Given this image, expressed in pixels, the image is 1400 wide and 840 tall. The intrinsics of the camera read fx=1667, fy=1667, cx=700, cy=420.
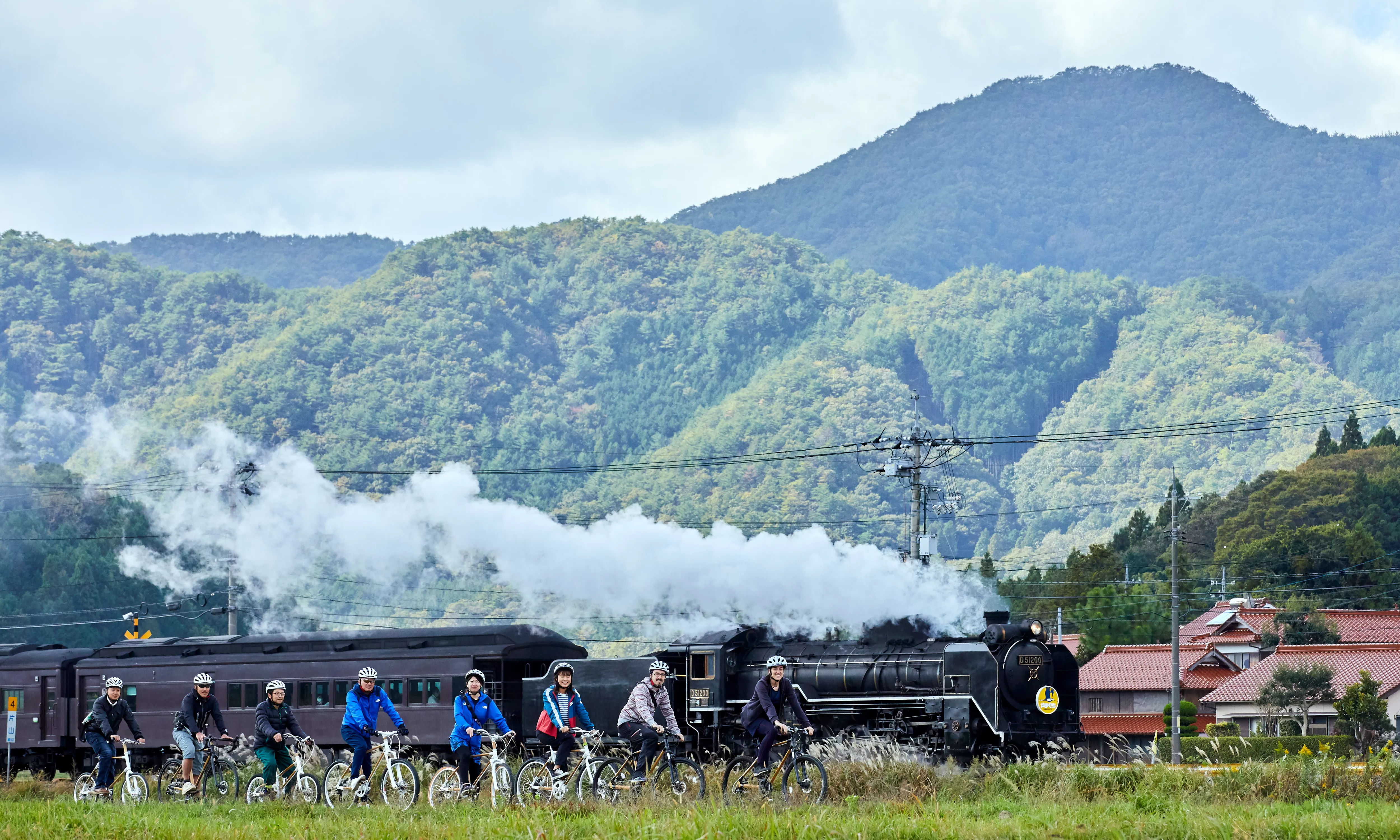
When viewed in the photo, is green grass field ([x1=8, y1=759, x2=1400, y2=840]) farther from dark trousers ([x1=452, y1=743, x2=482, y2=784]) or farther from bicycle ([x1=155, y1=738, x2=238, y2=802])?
dark trousers ([x1=452, y1=743, x2=482, y2=784])

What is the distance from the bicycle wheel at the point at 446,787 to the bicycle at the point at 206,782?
2992 millimetres

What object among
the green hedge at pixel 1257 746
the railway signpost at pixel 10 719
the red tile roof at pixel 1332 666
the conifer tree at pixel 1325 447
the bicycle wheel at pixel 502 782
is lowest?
the green hedge at pixel 1257 746

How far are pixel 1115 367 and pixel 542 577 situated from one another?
6554 inches

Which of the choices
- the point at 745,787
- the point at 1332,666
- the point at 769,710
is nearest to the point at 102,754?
the point at 745,787

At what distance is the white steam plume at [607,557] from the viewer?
114 ft

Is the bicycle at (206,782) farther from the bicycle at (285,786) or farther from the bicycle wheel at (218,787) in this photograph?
the bicycle at (285,786)

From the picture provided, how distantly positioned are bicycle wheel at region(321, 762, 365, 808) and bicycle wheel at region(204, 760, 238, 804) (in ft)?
4.37

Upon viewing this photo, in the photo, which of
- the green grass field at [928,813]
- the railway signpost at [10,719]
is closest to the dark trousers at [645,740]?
the green grass field at [928,813]

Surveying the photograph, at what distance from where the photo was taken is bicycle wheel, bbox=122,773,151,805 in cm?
2167

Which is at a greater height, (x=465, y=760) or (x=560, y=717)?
(x=560, y=717)

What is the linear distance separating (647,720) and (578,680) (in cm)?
1282

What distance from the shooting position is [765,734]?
758 inches

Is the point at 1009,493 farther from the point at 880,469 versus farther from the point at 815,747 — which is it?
the point at 815,747

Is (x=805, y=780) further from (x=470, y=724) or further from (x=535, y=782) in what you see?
(x=470, y=724)
